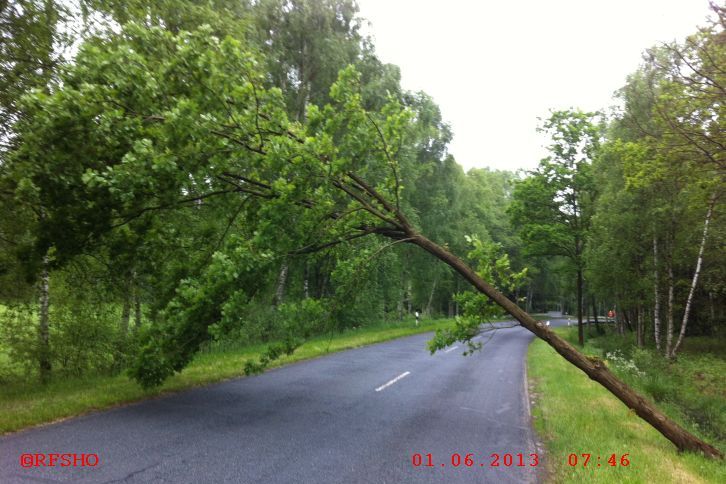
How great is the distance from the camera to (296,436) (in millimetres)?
6539

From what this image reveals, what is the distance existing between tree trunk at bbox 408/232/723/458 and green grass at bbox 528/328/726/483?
0.26 metres

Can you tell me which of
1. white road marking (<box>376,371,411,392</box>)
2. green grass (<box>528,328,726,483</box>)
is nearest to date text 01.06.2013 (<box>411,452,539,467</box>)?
green grass (<box>528,328,726,483</box>)

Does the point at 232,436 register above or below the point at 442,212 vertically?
below

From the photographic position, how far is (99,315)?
10.4m

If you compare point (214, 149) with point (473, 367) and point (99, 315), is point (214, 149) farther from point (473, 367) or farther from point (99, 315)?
point (473, 367)

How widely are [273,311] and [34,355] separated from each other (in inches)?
374

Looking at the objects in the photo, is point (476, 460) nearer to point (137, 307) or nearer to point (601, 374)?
point (601, 374)

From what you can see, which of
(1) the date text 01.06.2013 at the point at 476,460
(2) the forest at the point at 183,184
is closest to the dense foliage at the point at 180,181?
(2) the forest at the point at 183,184

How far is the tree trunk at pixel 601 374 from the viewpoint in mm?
6875

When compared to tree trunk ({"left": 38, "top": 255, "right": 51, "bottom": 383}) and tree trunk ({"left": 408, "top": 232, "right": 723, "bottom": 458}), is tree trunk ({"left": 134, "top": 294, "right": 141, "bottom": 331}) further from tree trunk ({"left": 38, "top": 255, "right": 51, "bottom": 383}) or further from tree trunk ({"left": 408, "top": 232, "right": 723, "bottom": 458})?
tree trunk ({"left": 408, "top": 232, "right": 723, "bottom": 458})

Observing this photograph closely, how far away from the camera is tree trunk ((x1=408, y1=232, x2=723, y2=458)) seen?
688 cm

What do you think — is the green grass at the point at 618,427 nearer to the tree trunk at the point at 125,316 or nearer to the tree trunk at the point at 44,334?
the tree trunk at the point at 125,316

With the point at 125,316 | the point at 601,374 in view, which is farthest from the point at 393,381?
the point at 125,316

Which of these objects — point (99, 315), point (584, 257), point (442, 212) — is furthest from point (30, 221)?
point (442, 212)
